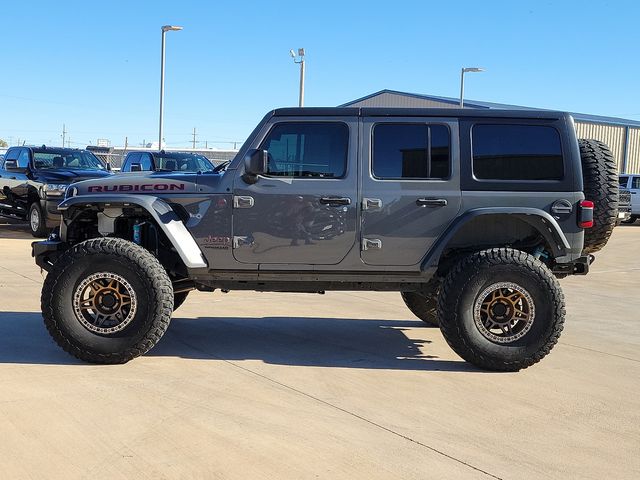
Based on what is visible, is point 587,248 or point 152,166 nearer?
point 587,248

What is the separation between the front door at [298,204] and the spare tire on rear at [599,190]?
188cm

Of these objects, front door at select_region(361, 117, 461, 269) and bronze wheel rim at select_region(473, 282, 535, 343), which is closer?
bronze wheel rim at select_region(473, 282, 535, 343)

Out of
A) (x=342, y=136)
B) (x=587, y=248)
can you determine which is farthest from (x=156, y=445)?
(x=587, y=248)

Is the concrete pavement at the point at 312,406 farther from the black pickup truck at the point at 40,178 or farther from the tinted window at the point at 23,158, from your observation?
the tinted window at the point at 23,158

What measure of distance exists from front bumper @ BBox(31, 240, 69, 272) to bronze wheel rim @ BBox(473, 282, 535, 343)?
11.1 feet

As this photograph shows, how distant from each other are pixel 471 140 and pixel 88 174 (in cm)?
1135

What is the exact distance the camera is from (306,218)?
552 cm

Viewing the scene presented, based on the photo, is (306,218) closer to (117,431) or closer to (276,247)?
(276,247)

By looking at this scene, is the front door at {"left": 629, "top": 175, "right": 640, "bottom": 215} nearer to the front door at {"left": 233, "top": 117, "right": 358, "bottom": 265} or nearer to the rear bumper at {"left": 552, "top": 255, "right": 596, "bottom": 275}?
the rear bumper at {"left": 552, "top": 255, "right": 596, "bottom": 275}

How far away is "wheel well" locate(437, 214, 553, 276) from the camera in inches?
225

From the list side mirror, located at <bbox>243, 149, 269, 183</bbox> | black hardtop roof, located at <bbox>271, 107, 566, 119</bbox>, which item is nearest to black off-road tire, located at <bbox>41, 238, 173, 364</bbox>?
side mirror, located at <bbox>243, 149, 269, 183</bbox>

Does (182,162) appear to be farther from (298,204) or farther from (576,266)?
(576,266)


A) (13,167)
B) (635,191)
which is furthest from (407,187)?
(635,191)

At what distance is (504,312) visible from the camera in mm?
5488
